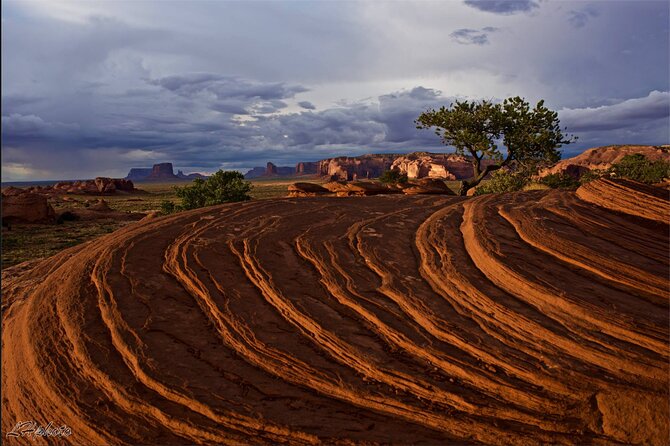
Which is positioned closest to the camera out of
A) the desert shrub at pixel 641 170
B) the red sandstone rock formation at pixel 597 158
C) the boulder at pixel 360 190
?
the boulder at pixel 360 190

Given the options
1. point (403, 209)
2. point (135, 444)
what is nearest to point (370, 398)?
point (135, 444)

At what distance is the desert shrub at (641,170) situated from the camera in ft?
162

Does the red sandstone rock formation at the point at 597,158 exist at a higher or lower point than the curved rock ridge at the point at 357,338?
higher

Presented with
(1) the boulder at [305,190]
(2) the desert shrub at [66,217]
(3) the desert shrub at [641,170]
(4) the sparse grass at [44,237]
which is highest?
(3) the desert shrub at [641,170]

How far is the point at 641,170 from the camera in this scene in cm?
5334

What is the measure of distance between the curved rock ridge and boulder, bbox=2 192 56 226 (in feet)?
124

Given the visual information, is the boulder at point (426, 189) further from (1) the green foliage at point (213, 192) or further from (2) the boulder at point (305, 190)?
(1) the green foliage at point (213, 192)

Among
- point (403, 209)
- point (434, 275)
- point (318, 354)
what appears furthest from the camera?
point (403, 209)

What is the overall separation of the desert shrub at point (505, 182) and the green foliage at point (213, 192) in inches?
892

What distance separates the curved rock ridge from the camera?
20.7 ft

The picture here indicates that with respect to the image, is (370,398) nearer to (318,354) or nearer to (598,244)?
(318,354)

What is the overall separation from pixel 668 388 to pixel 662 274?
3.76 m

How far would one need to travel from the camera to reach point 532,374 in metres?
6.81

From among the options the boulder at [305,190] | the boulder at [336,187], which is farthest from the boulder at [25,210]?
the boulder at [336,187]
